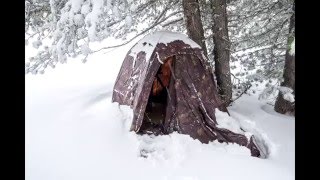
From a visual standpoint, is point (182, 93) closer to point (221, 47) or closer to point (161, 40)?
point (161, 40)

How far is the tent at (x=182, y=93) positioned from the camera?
552cm

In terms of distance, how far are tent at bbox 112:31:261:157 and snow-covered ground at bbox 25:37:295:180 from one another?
202 mm

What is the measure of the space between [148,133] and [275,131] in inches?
101

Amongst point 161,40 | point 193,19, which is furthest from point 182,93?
point 193,19

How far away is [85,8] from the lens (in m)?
4.50

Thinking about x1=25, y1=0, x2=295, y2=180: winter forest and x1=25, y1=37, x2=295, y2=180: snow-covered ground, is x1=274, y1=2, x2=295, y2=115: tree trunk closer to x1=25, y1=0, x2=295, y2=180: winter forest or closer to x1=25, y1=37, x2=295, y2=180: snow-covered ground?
x1=25, y1=0, x2=295, y2=180: winter forest

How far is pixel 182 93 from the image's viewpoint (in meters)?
5.65

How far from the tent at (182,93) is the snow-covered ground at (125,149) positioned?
0.20m

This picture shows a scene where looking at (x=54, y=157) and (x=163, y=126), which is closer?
(x=54, y=157)

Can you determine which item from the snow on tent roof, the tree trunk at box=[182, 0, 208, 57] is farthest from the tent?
the tree trunk at box=[182, 0, 208, 57]

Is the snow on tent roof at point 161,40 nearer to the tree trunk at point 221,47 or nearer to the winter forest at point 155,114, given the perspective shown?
the winter forest at point 155,114

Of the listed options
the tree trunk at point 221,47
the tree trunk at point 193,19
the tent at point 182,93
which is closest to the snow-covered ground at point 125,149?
the tent at point 182,93
